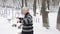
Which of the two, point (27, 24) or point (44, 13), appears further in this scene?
point (44, 13)

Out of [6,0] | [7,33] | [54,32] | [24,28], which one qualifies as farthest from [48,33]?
[6,0]

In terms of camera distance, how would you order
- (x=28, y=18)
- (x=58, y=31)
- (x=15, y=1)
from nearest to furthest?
1. (x=28, y=18)
2. (x=58, y=31)
3. (x=15, y=1)

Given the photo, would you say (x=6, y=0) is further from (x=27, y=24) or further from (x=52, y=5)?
(x=27, y=24)

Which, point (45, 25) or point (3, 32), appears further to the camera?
point (45, 25)

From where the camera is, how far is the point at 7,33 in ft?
32.8

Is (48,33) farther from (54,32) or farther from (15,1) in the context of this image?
(15,1)

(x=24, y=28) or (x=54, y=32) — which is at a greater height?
(x=24, y=28)

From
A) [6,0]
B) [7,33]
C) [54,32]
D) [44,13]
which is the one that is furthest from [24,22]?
[6,0]

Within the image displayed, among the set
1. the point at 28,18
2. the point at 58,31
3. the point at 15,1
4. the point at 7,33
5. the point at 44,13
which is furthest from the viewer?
the point at 15,1

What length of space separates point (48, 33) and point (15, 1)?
1825 centimetres

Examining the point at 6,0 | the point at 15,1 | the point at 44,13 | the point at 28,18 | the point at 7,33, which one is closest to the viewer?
the point at 28,18

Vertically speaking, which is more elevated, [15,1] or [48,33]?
[15,1]

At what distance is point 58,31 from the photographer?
10891mm

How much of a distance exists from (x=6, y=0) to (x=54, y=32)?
20.3m
